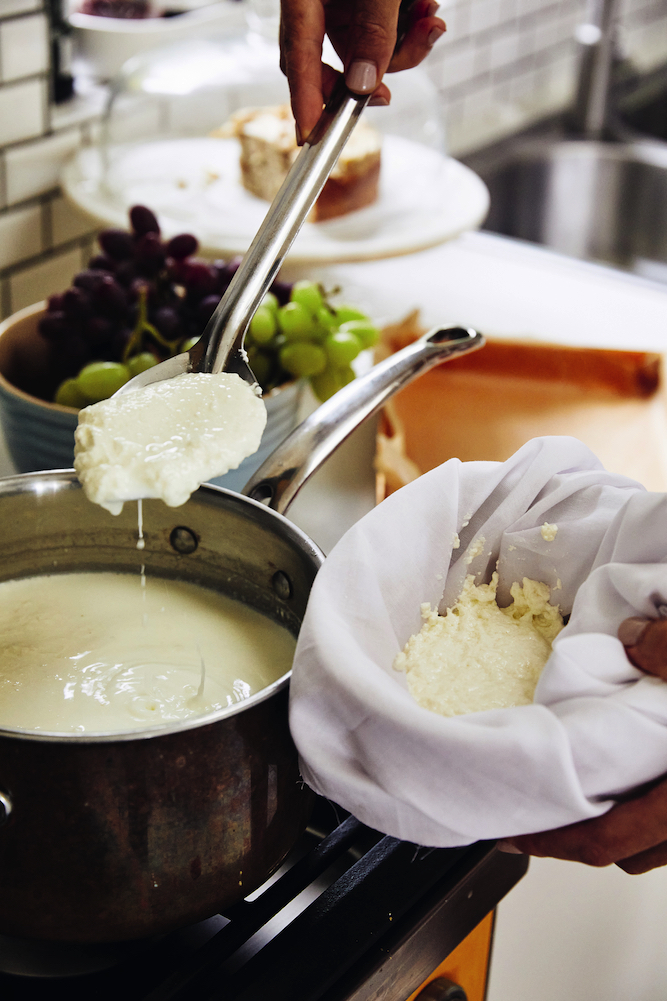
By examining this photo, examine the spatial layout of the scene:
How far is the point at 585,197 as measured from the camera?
6.66ft

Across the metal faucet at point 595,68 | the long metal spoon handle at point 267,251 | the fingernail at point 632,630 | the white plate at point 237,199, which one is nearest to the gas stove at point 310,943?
the fingernail at point 632,630

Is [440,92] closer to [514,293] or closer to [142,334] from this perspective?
[514,293]

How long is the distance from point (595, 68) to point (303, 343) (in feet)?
4.87

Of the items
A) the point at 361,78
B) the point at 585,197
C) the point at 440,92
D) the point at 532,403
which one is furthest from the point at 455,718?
the point at 585,197

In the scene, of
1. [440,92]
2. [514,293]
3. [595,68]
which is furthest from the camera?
[595,68]

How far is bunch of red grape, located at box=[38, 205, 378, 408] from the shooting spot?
77 cm

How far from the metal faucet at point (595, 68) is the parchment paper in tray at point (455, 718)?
1.73 meters

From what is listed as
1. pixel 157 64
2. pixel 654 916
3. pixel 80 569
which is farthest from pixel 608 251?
pixel 80 569

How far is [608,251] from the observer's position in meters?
2.06

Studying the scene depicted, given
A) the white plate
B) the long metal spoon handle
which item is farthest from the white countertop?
the long metal spoon handle

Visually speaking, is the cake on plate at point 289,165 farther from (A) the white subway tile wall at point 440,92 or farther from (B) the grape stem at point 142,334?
(B) the grape stem at point 142,334

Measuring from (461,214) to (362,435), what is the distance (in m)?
0.38

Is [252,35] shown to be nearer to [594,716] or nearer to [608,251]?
[608,251]

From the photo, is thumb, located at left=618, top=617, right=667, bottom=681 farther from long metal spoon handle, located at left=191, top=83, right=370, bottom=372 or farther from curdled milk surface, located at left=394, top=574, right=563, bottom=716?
long metal spoon handle, located at left=191, top=83, right=370, bottom=372
